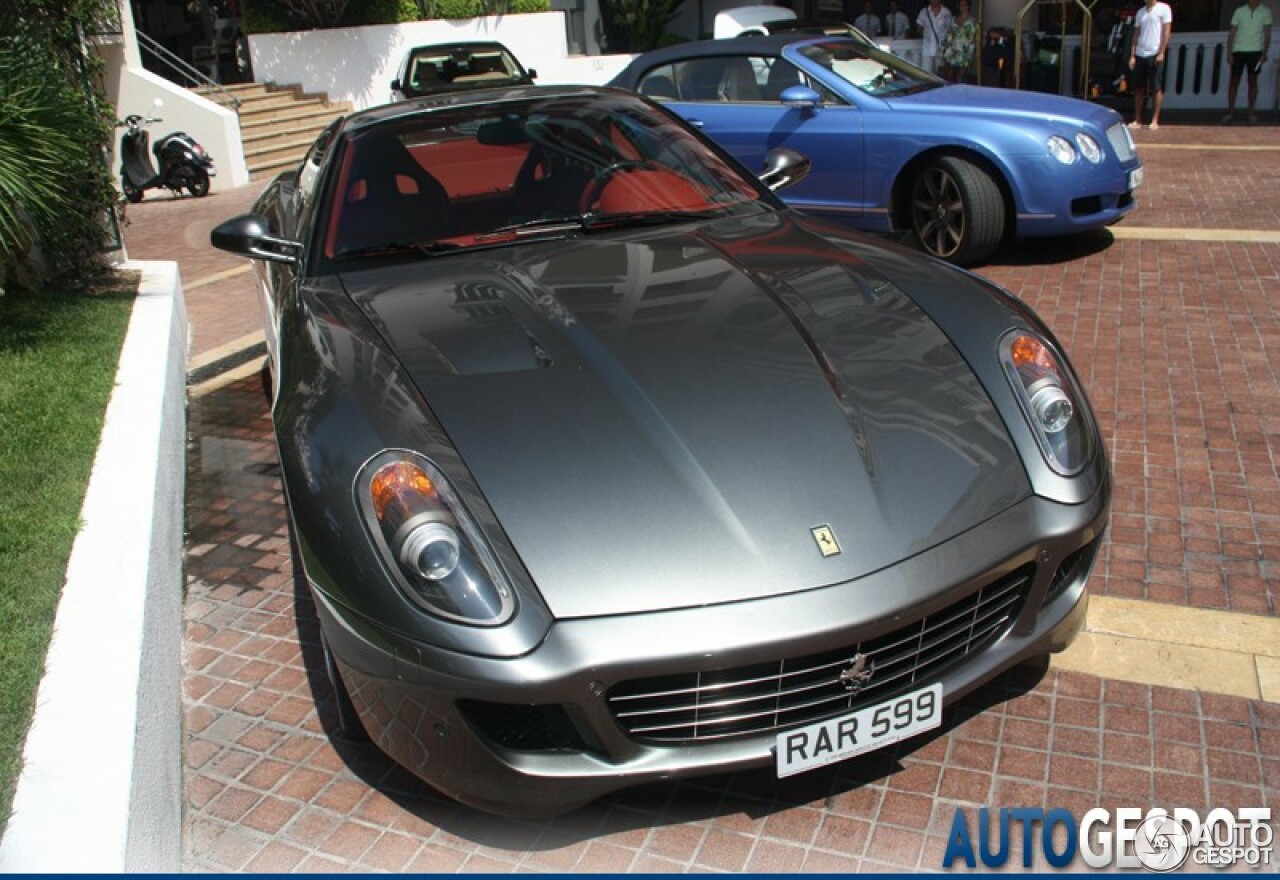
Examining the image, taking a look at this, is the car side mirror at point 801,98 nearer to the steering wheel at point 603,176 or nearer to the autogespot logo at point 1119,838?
the steering wheel at point 603,176

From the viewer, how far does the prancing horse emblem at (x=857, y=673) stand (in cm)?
261

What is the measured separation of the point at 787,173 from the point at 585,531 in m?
2.62

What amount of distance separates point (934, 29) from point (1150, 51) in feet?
12.8

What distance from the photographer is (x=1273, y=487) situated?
4395 millimetres

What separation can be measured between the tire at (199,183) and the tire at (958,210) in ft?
31.2

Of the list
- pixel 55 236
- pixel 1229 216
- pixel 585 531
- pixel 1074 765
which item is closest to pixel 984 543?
pixel 1074 765

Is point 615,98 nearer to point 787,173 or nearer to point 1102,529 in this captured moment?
point 787,173

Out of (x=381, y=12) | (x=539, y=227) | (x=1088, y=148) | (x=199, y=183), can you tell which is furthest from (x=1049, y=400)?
(x=381, y=12)

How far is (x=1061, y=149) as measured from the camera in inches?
295

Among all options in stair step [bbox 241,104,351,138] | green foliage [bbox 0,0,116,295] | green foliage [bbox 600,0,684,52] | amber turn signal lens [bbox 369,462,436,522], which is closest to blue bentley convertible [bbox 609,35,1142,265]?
green foliage [bbox 0,0,116,295]

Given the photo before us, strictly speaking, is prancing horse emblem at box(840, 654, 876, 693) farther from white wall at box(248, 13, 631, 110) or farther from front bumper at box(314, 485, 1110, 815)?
white wall at box(248, 13, 631, 110)

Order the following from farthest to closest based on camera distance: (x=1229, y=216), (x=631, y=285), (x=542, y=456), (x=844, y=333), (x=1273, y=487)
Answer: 1. (x=1229, y=216)
2. (x=1273, y=487)
3. (x=631, y=285)
4. (x=844, y=333)
5. (x=542, y=456)

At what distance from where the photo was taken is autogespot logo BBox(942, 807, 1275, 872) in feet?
8.71

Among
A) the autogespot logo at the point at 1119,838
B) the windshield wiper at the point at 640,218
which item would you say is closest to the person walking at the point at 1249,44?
the windshield wiper at the point at 640,218
